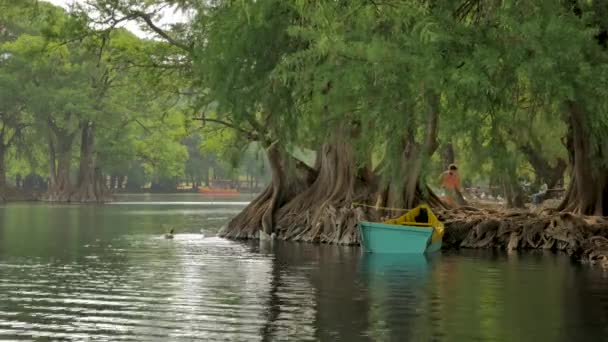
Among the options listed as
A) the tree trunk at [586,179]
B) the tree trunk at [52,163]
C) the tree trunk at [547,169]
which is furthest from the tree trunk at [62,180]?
the tree trunk at [586,179]

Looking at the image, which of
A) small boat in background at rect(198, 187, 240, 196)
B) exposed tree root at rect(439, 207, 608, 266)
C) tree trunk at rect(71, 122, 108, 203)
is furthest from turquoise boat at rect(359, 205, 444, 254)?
small boat in background at rect(198, 187, 240, 196)

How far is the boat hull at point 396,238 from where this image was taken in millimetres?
25250

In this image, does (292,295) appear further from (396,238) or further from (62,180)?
(62,180)

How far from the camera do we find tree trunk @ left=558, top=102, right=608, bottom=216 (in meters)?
24.9

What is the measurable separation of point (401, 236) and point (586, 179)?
5.11 meters

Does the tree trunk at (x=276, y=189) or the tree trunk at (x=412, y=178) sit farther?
the tree trunk at (x=276, y=189)

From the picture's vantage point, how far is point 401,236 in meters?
25.5

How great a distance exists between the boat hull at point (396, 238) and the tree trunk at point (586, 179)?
4.07 m

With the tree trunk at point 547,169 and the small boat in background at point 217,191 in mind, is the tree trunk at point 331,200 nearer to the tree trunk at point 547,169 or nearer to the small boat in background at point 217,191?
the tree trunk at point 547,169

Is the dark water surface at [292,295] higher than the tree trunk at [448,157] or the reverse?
the reverse

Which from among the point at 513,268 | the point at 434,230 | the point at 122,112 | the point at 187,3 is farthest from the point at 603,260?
the point at 122,112

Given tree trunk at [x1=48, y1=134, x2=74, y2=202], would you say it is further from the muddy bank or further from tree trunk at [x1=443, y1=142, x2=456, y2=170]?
the muddy bank

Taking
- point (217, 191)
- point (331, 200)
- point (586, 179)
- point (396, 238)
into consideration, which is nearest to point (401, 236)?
point (396, 238)

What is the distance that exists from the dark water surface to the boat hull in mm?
710
